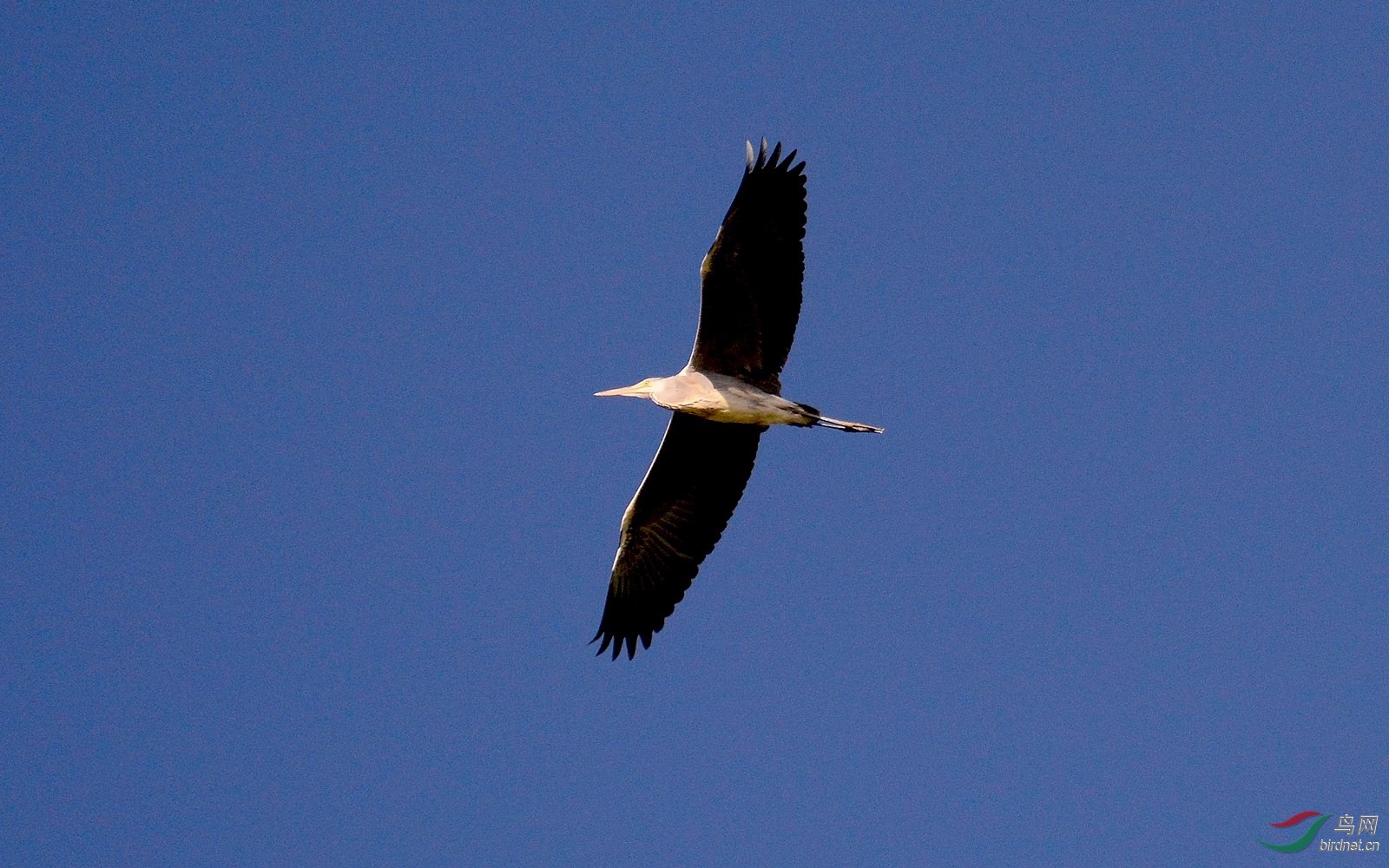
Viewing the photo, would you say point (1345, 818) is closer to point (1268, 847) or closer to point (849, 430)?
point (1268, 847)

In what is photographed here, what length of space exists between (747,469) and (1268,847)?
6561mm

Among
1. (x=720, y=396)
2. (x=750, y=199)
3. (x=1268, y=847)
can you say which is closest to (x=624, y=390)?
(x=720, y=396)

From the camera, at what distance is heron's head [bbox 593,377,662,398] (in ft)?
58.0

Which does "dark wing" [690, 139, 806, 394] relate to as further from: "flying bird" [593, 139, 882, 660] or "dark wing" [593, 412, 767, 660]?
"dark wing" [593, 412, 767, 660]

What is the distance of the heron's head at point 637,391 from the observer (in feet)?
58.0

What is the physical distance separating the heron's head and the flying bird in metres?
0.01

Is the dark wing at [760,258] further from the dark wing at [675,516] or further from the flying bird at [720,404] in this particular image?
the dark wing at [675,516]

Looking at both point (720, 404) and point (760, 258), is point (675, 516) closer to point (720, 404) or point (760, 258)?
point (720, 404)

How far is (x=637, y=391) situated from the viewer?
17.8 metres

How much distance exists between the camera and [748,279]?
672 inches

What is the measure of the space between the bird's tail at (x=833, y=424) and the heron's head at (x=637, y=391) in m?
1.45

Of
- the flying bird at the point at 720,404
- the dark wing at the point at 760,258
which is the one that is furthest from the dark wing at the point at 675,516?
the dark wing at the point at 760,258

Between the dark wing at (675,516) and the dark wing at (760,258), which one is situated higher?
the dark wing at (760,258)

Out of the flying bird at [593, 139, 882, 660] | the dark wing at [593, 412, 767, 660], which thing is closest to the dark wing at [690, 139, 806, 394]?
the flying bird at [593, 139, 882, 660]
